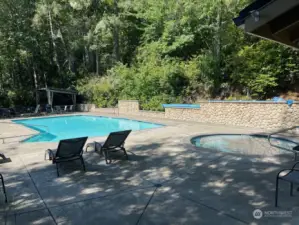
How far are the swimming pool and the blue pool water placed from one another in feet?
13.5

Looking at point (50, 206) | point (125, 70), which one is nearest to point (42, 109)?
point (125, 70)

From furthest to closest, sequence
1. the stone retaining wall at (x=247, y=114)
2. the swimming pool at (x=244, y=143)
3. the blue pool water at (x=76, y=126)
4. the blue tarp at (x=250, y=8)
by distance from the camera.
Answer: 1. the blue pool water at (x=76, y=126)
2. the stone retaining wall at (x=247, y=114)
3. the swimming pool at (x=244, y=143)
4. the blue tarp at (x=250, y=8)

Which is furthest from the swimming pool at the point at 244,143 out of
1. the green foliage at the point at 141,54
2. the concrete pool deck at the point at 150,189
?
the green foliage at the point at 141,54

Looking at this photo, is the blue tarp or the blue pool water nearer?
the blue tarp

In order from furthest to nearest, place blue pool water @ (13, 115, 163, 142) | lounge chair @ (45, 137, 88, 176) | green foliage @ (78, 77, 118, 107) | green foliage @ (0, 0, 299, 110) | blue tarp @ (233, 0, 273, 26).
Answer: green foliage @ (78, 77, 118, 107) < green foliage @ (0, 0, 299, 110) < blue pool water @ (13, 115, 163, 142) < lounge chair @ (45, 137, 88, 176) < blue tarp @ (233, 0, 273, 26)

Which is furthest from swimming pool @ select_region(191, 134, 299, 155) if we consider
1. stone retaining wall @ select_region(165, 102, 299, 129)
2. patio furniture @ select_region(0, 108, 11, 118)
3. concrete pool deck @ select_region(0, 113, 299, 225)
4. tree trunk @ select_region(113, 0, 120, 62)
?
tree trunk @ select_region(113, 0, 120, 62)

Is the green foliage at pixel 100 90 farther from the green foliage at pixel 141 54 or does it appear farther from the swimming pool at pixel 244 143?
the swimming pool at pixel 244 143

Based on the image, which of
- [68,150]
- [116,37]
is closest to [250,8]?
[68,150]

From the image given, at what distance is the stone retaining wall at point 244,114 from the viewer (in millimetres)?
9055

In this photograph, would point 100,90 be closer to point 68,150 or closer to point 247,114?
point 247,114

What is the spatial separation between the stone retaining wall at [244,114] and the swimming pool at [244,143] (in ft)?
4.56

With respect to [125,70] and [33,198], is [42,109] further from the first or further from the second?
[33,198]

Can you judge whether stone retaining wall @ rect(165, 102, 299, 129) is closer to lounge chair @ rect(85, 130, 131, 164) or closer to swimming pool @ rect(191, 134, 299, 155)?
swimming pool @ rect(191, 134, 299, 155)

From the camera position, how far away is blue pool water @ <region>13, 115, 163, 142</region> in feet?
40.4
